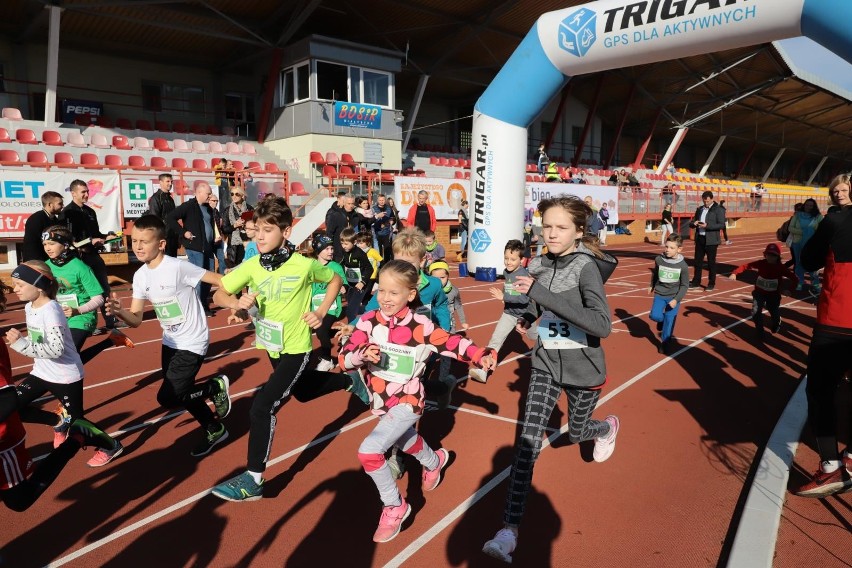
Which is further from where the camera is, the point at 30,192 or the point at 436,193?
the point at 436,193

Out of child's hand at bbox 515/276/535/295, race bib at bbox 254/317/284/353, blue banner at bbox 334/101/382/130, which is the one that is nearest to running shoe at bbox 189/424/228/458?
race bib at bbox 254/317/284/353

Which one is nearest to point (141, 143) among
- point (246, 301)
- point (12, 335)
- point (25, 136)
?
point (25, 136)

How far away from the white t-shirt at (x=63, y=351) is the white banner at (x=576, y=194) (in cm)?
1390

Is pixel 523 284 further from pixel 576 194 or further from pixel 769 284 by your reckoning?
pixel 576 194

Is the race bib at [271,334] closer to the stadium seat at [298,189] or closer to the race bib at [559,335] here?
the race bib at [559,335]

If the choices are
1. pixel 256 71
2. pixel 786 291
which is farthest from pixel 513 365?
pixel 256 71

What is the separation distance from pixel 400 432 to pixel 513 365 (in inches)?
147

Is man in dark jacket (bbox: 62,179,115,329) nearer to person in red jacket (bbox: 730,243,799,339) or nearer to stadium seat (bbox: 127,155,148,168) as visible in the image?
person in red jacket (bbox: 730,243,799,339)

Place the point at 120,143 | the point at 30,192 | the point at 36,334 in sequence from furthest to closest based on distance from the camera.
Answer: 1. the point at 120,143
2. the point at 30,192
3. the point at 36,334

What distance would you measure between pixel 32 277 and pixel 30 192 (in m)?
9.45

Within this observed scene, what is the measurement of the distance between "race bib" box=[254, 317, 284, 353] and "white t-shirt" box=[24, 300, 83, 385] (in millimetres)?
1350

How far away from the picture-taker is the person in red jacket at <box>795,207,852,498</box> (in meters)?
3.59

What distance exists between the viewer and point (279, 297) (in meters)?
3.88

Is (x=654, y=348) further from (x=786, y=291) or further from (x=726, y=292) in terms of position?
(x=786, y=291)
